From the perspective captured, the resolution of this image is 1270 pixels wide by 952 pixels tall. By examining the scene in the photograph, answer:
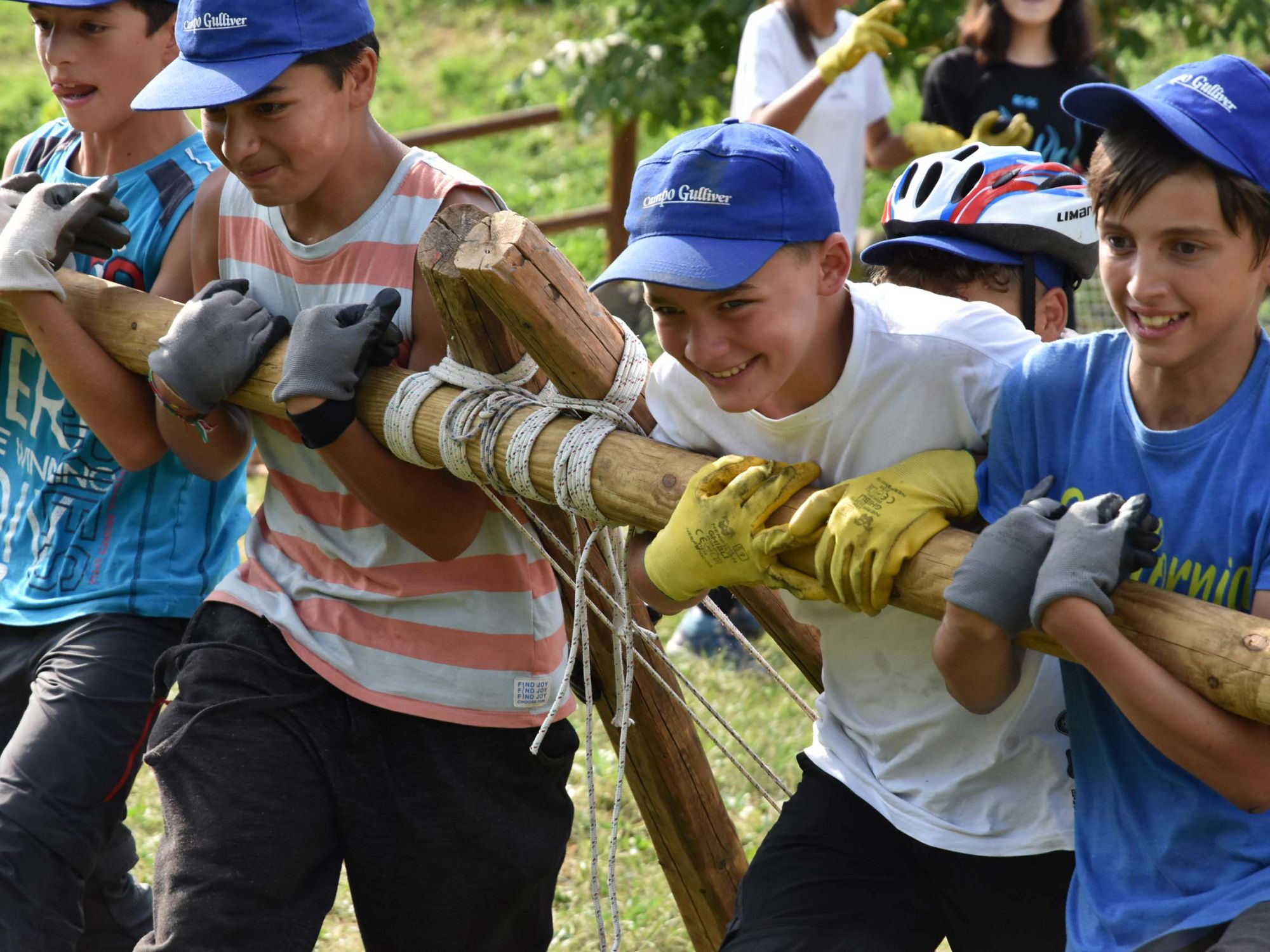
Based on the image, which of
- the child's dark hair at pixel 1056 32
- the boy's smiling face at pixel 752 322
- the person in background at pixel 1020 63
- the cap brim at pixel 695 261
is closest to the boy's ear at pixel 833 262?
the boy's smiling face at pixel 752 322

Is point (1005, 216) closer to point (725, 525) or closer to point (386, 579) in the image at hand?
point (725, 525)

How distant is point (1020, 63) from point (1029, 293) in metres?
2.30

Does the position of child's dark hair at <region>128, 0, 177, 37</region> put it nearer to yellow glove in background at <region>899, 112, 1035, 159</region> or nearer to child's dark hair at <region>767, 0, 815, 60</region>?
yellow glove in background at <region>899, 112, 1035, 159</region>

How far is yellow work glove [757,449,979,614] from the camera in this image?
72.5 inches

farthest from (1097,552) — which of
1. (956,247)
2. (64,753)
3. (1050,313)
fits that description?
(64,753)

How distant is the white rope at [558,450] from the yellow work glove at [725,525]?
217 mm

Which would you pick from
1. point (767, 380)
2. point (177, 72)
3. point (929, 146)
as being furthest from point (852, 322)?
point (929, 146)

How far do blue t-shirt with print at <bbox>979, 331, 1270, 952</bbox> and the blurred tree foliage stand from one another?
4.93 m

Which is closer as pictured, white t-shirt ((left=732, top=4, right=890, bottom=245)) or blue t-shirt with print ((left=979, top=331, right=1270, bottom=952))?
blue t-shirt with print ((left=979, top=331, right=1270, bottom=952))

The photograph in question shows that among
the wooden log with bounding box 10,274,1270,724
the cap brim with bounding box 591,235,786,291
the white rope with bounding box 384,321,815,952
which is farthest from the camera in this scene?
the white rope with bounding box 384,321,815,952

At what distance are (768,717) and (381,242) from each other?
2.40 meters

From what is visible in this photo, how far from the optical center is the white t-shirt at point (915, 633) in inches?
82.1

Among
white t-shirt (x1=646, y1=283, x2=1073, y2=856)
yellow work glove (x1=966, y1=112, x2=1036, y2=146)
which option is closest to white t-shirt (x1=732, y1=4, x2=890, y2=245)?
yellow work glove (x1=966, y1=112, x2=1036, y2=146)

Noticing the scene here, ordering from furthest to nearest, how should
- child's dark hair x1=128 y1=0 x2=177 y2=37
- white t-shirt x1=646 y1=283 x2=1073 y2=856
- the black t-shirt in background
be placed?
the black t-shirt in background → child's dark hair x1=128 y1=0 x2=177 y2=37 → white t-shirt x1=646 y1=283 x2=1073 y2=856
